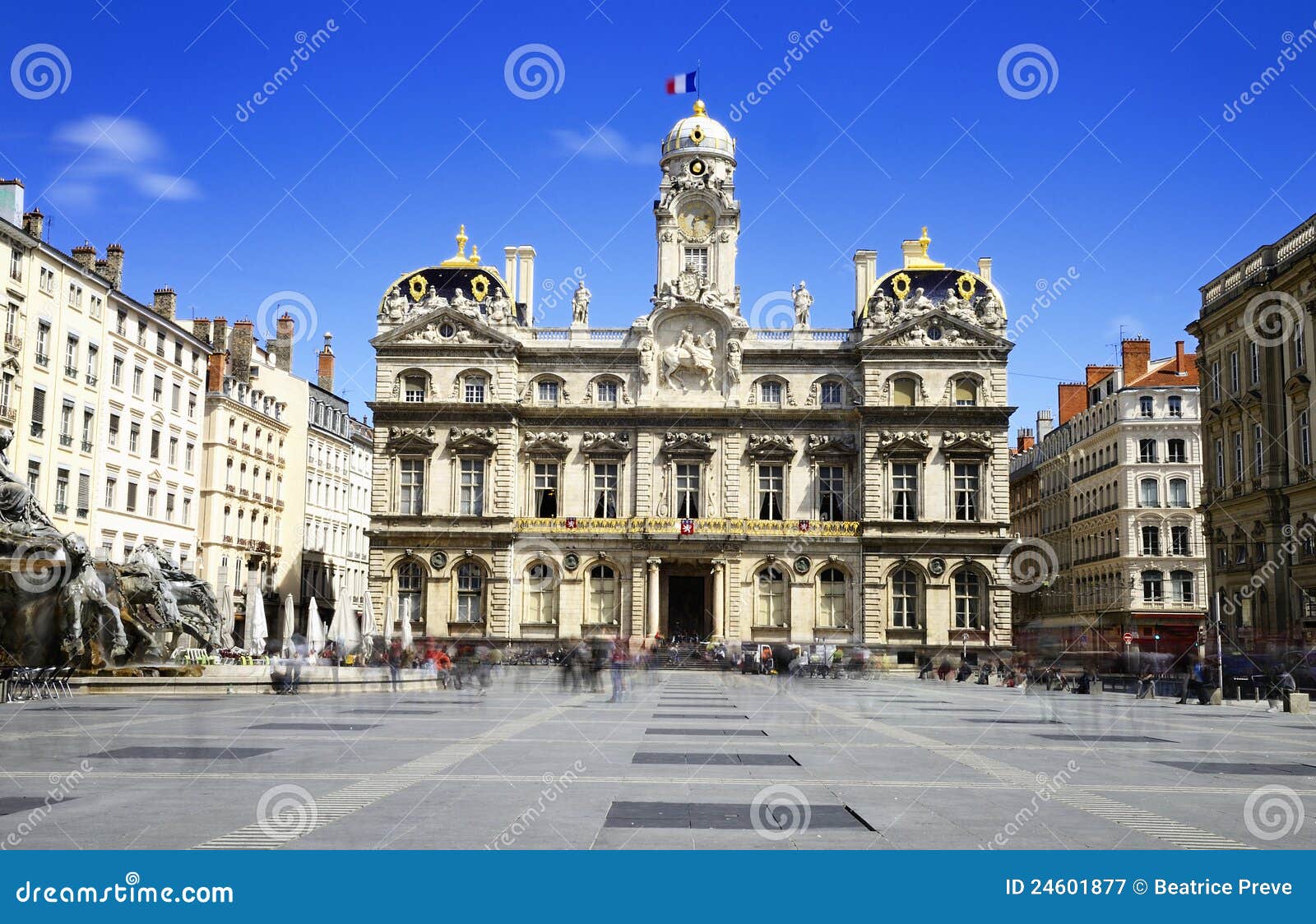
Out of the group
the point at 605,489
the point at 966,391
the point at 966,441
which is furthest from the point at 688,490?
the point at 966,391

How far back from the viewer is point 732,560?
6562 centimetres

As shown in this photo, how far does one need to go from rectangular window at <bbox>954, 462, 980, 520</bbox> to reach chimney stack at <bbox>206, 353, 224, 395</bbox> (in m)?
38.2

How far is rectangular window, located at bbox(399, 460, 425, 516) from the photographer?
66.9m

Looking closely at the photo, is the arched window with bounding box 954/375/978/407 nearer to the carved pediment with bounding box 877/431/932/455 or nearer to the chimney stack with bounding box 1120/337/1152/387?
the carved pediment with bounding box 877/431/932/455

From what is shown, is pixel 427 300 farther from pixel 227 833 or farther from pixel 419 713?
pixel 227 833

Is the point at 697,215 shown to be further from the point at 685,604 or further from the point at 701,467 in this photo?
the point at 685,604

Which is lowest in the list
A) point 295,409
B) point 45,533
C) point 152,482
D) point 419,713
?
point 419,713

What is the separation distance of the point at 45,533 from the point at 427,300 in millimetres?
44272

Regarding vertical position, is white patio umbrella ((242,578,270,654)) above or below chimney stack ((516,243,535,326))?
below

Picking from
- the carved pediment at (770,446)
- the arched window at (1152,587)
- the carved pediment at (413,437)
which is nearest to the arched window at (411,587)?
the carved pediment at (413,437)

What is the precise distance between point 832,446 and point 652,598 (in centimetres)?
1198

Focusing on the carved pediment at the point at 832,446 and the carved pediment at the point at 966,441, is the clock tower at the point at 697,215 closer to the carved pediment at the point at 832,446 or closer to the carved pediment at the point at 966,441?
the carved pediment at the point at 832,446

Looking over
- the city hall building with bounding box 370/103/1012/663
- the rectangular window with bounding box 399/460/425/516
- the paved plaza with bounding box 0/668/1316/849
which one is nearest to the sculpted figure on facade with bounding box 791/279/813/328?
the city hall building with bounding box 370/103/1012/663

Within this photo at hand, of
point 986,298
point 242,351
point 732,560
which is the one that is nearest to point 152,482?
point 242,351
